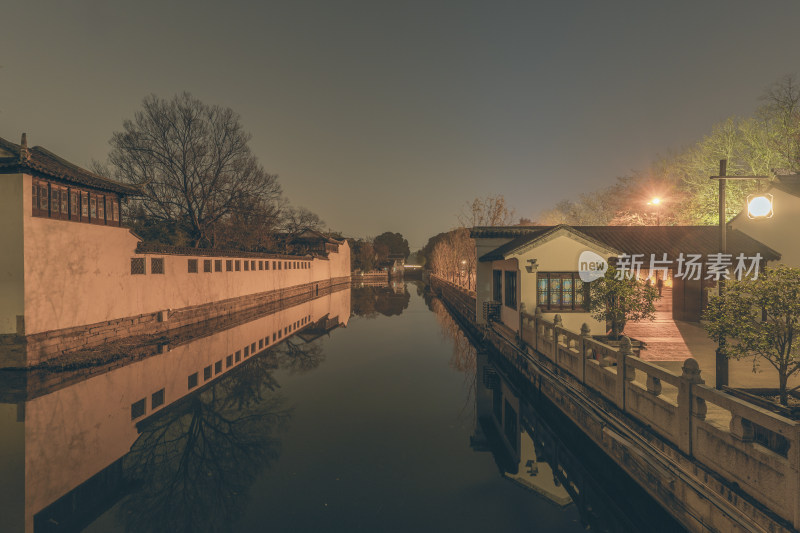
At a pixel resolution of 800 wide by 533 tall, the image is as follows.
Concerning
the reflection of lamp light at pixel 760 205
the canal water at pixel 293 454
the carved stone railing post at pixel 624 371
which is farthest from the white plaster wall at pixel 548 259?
the carved stone railing post at pixel 624 371

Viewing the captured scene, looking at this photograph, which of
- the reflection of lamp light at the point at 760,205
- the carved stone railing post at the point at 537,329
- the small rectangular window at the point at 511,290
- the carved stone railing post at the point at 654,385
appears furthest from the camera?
the small rectangular window at the point at 511,290

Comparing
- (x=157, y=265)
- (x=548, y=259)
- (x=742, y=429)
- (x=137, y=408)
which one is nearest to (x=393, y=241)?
(x=157, y=265)

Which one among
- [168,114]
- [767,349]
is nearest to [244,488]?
[767,349]

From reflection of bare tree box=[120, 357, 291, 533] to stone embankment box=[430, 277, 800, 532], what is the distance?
6.66 m

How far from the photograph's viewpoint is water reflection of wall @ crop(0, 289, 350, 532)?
666 cm

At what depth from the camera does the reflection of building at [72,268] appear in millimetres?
12922

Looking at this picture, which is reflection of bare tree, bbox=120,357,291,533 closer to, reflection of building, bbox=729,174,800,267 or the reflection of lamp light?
the reflection of lamp light

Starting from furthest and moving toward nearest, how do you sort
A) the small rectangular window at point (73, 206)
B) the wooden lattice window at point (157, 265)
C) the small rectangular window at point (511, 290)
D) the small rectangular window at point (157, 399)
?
the wooden lattice window at point (157, 265)
the small rectangular window at point (511, 290)
the small rectangular window at point (73, 206)
the small rectangular window at point (157, 399)

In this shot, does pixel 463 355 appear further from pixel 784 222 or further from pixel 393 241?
pixel 393 241

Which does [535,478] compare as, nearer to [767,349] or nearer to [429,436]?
[429,436]

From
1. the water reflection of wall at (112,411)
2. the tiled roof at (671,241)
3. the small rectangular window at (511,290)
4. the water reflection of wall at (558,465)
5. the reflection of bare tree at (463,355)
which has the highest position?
the tiled roof at (671,241)

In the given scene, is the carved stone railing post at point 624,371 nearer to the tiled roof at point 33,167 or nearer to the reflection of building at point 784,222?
the reflection of building at point 784,222

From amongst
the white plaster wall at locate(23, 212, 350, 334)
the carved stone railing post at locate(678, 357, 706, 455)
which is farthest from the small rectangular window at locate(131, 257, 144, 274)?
the carved stone railing post at locate(678, 357, 706, 455)

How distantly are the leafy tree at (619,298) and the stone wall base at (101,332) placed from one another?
63.8ft
